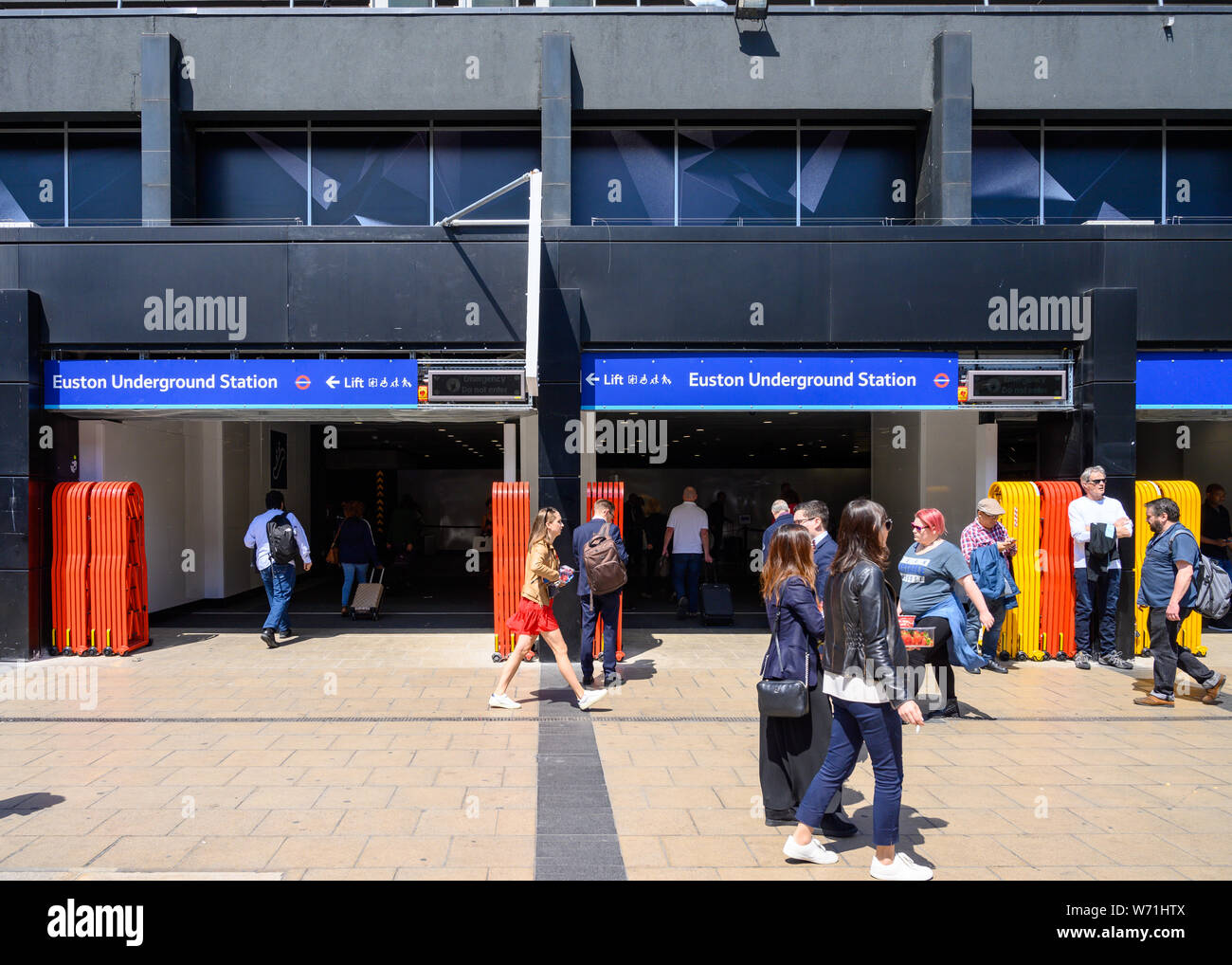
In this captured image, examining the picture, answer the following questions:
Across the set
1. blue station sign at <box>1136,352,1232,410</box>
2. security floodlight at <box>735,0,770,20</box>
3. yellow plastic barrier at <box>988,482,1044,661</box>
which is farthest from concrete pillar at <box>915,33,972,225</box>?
yellow plastic barrier at <box>988,482,1044,661</box>

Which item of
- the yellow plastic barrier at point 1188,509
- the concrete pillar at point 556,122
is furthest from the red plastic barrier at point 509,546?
the yellow plastic barrier at point 1188,509

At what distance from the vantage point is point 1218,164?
1143cm

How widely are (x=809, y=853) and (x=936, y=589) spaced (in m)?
2.89

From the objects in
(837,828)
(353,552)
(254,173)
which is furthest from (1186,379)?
(254,173)

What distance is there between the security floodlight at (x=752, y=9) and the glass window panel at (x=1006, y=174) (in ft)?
10.4

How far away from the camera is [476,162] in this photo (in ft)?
37.3

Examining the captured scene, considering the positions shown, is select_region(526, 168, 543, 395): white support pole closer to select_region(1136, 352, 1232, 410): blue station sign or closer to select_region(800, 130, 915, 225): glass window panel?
select_region(800, 130, 915, 225): glass window panel

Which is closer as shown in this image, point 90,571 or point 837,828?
point 837,828

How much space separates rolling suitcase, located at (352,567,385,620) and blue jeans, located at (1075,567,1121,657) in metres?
8.94

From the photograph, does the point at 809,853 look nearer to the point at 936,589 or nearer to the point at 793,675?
the point at 793,675

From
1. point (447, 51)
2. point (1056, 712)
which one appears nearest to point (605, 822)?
point (1056, 712)

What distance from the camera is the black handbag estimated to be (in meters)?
4.48
